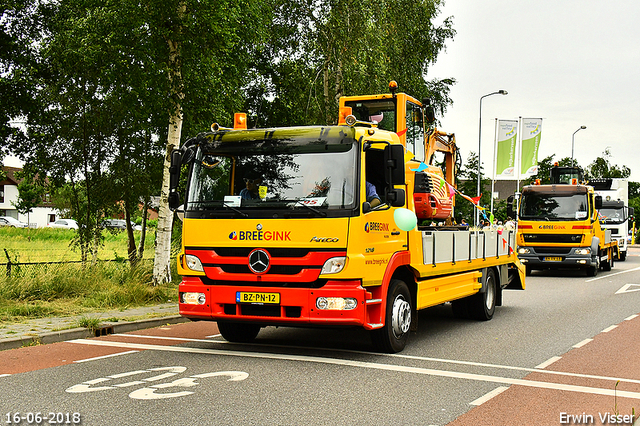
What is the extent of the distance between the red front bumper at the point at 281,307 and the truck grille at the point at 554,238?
15.7 metres

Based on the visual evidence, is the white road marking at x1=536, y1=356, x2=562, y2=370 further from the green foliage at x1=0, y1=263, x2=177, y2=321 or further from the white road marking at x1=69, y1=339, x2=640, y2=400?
the green foliage at x1=0, y1=263, x2=177, y2=321

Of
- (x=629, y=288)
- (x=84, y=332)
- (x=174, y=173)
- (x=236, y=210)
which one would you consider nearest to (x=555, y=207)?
(x=629, y=288)

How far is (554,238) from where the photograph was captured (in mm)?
21422

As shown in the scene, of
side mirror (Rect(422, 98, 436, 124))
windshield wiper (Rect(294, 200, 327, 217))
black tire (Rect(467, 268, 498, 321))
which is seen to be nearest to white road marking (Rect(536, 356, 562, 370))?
windshield wiper (Rect(294, 200, 327, 217))

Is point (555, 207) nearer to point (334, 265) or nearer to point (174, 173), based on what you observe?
point (334, 265)

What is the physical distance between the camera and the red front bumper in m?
7.30

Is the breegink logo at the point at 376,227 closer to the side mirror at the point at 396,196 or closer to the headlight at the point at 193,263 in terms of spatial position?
the side mirror at the point at 396,196

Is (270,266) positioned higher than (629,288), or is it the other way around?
(270,266)

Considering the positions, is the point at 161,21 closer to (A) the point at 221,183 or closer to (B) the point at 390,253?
(A) the point at 221,183

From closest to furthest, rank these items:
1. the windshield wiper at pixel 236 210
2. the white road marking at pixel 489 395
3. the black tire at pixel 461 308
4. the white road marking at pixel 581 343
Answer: the white road marking at pixel 489 395 → the windshield wiper at pixel 236 210 → the white road marking at pixel 581 343 → the black tire at pixel 461 308

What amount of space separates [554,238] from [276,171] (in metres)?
15.8

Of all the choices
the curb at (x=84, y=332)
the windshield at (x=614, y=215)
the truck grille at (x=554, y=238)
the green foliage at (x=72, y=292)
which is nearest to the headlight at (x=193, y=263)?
the curb at (x=84, y=332)

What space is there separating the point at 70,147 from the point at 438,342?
1176 cm

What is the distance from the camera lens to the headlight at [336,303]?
7289 millimetres
